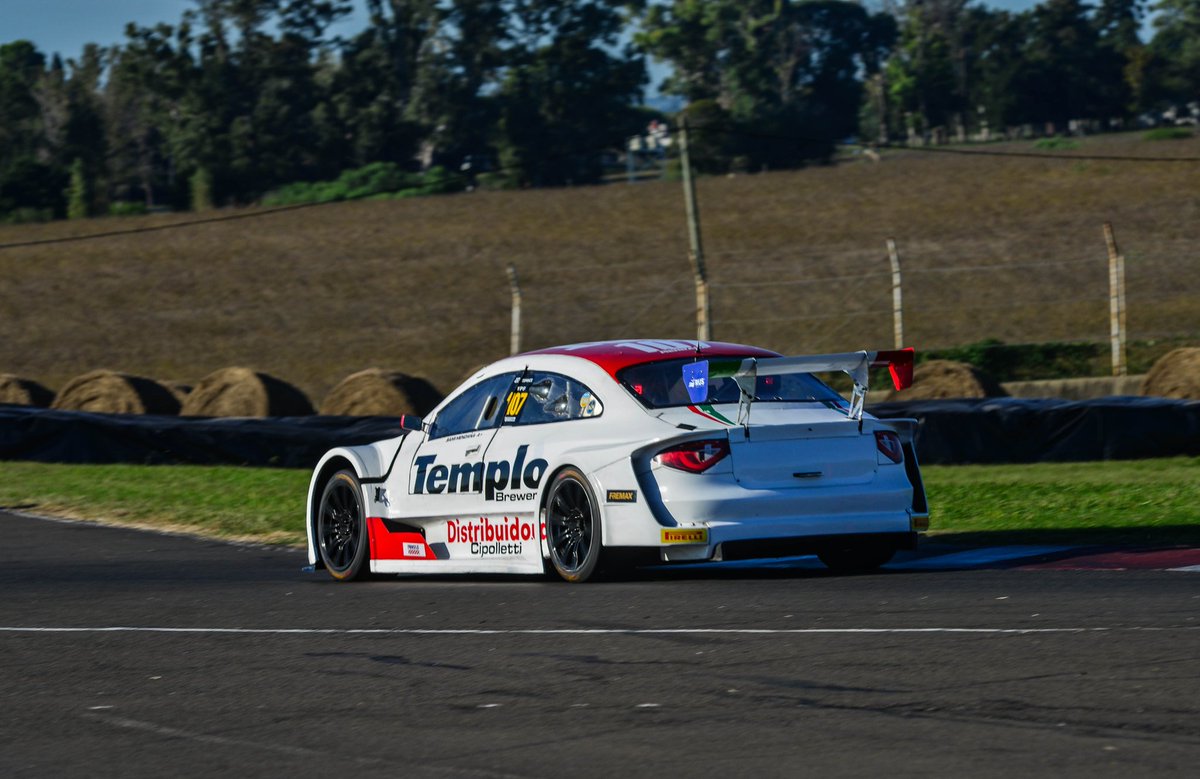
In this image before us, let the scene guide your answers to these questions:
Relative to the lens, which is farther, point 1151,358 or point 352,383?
point 1151,358

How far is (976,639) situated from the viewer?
7355mm

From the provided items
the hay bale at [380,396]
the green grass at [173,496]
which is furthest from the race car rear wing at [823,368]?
Result: the hay bale at [380,396]

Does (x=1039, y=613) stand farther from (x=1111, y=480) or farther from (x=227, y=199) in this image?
(x=227, y=199)

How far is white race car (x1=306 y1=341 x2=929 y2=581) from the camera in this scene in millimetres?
9570

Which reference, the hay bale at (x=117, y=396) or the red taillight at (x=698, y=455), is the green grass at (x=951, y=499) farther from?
the hay bale at (x=117, y=396)

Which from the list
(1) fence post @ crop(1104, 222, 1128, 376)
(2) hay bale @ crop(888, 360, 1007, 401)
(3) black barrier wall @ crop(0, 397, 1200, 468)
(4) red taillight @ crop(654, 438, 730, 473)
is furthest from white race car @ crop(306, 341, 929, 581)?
(1) fence post @ crop(1104, 222, 1128, 376)

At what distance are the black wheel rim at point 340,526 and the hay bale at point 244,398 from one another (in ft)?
43.0

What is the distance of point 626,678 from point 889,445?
364 cm

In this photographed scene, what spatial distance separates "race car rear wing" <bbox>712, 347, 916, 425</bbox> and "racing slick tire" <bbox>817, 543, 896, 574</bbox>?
34.1 inches

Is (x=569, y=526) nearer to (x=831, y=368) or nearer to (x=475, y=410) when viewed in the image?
(x=475, y=410)

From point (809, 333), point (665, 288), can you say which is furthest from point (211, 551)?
point (665, 288)

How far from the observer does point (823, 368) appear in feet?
31.4

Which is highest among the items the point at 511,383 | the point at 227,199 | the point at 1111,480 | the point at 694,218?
the point at 227,199

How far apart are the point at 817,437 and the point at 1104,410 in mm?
8023
